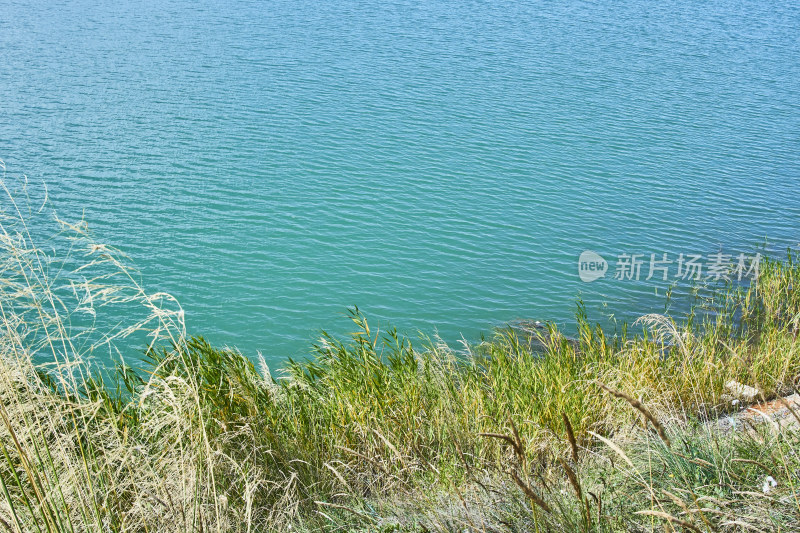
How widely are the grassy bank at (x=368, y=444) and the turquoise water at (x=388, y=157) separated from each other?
11.4 ft

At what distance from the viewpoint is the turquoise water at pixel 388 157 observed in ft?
31.6

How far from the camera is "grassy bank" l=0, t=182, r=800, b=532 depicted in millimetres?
2582

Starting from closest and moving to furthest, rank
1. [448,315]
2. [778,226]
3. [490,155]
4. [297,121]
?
[448,315] → [778,226] → [490,155] → [297,121]

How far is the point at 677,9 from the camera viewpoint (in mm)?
28469

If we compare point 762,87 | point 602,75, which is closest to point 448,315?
point 602,75

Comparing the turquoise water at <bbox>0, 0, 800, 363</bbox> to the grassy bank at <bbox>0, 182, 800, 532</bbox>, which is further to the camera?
the turquoise water at <bbox>0, 0, 800, 363</bbox>

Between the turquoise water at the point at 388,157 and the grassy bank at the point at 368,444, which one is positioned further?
the turquoise water at the point at 388,157

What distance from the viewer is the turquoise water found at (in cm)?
962

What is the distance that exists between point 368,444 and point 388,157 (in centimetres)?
994

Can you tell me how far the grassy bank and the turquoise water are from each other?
348cm

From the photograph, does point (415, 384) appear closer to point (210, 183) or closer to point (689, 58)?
point (210, 183)

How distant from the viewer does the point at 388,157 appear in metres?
13.6

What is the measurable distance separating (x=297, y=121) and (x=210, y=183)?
12.0 ft

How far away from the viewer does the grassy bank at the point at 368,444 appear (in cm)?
258
